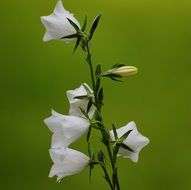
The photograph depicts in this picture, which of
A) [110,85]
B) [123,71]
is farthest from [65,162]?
[110,85]

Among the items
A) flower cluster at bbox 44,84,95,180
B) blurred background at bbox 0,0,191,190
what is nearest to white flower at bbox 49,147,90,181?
flower cluster at bbox 44,84,95,180

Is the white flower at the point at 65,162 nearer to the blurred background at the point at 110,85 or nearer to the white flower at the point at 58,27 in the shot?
the white flower at the point at 58,27

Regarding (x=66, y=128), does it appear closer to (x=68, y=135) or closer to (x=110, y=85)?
(x=68, y=135)

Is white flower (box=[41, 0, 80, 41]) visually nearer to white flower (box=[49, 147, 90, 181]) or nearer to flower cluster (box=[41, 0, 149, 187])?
flower cluster (box=[41, 0, 149, 187])

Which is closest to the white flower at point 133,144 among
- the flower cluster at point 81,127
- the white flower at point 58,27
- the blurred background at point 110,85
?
the flower cluster at point 81,127
